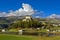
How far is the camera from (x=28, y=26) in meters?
155

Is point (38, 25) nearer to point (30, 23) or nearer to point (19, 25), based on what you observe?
point (30, 23)

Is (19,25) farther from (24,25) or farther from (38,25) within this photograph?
(38,25)

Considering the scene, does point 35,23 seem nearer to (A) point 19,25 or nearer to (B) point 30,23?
(B) point 30,23

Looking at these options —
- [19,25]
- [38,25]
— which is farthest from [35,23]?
[19,25]

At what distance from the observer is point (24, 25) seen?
513 ft

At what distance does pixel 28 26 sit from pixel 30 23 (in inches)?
275

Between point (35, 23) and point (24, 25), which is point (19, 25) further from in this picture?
point (35, 23)

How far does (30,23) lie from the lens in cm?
16100

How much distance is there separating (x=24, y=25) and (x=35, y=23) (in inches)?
422

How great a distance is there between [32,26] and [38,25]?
7.97 meters

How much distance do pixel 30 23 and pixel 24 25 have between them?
698 centimetres

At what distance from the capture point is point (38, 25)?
16100cm

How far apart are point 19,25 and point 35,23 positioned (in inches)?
584

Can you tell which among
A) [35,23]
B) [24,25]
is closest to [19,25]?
[24,25]
